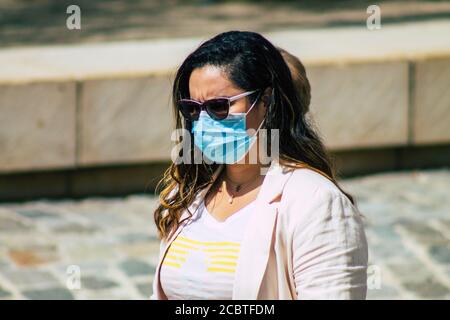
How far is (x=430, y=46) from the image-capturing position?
9.27 m

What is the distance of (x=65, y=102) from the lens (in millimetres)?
8188

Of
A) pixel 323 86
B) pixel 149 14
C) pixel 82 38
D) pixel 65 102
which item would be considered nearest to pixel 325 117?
pixel 323 86

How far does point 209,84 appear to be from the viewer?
Answer: 3479mm

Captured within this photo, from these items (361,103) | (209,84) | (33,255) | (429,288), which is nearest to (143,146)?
(33,255)

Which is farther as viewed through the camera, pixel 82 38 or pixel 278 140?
pixel 82 38

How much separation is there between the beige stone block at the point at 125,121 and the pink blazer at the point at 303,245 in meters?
4.99

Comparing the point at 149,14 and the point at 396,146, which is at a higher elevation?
the point at 149,14

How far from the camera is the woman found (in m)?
3.22

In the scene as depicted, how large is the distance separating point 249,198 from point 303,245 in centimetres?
39

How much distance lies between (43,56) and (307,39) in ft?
7.19
